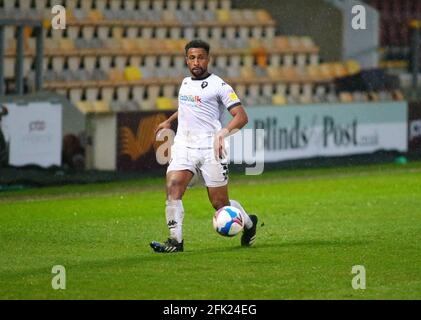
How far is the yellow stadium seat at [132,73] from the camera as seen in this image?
2409cm

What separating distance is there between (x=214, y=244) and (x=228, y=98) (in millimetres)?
1638

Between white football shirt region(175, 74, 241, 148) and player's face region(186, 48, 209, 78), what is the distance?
0.12m

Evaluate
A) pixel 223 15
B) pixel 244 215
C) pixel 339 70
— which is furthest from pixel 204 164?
pixel 339 70

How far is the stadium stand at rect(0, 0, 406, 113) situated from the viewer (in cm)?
2294

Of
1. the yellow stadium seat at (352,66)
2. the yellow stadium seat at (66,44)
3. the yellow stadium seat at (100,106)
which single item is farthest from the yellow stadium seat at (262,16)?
the yellow stadium seat at (100,106)

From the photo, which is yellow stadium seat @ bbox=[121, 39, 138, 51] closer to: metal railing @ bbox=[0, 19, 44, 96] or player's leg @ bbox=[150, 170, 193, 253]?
metal railing @ bbox=[0, 19, 44, 96]

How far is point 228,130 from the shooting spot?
11.7 m

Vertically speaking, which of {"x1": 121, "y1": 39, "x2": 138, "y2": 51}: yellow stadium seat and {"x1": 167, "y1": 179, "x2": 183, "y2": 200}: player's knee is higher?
{"x1": 121, "y1": 39, "x2": 138, "y2": 51}: yellow stadium seat

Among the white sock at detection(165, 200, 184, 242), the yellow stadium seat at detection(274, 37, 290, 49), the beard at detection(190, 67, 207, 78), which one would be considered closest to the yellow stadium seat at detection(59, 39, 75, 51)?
the yellow stadium seat at detection(274, 37, 290, 49)

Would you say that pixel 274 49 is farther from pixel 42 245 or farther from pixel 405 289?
pixel 405 289

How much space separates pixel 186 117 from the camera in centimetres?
1217

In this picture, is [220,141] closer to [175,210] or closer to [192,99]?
[192,99]

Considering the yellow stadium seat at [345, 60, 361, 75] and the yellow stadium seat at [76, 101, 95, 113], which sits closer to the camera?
the yellow stadium seat at [76, 101, 95, 113]
